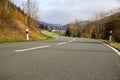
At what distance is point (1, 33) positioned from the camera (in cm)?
3031

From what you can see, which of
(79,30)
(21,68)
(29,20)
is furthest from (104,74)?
(79,30)

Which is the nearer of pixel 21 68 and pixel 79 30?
pixel 21 68

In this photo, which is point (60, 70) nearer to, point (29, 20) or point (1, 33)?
point (1, 33)

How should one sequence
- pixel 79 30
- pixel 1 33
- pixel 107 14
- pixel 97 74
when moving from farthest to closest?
pixel 79 30
pixel 107 14
pixel 1 33
pixel 97 74

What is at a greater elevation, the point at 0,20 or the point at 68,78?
the point at 0,20

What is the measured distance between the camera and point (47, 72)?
6.46m

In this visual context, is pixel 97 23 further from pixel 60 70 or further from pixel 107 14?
pixel 60 70

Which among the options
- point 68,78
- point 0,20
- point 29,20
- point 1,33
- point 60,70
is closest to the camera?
point 68,78

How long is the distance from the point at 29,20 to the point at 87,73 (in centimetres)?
5756

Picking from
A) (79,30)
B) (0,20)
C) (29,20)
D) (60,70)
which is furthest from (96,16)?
(60,70)

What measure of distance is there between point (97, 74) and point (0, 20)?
29382mm

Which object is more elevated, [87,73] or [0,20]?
[0,20]

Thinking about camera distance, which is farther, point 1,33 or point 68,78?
point 1,33

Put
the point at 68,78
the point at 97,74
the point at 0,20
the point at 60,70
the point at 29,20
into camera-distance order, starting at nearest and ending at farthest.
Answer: the point at 68,78 < the point at 97,74 < the point at 60,70 < the point at 0,20 < the point at 29,20
